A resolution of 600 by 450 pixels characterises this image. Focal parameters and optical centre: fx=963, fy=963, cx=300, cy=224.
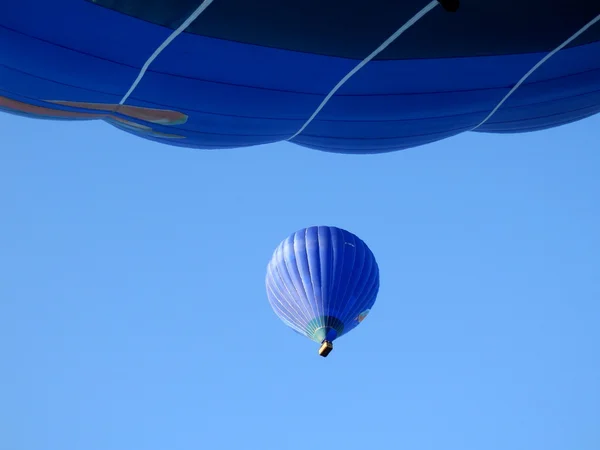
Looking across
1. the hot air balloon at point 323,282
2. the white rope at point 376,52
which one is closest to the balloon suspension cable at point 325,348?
the hot air balloon at point 323,282

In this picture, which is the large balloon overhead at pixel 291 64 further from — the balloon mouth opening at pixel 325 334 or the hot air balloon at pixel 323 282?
the balloon mouth opening at pixel 325 334

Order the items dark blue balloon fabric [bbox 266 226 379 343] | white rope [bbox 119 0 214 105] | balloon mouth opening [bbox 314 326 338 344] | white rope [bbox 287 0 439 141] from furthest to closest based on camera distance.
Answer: balloon mouth opening [bbox 314 326 338 344], dark blue balloon fabric [bbox 266 226 379 343], white rope [bbox 287 0 439 141], white rope [bbox 119 0 214 105]

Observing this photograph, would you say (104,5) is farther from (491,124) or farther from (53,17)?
(491,124)

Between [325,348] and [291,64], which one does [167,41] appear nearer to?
[291,64]

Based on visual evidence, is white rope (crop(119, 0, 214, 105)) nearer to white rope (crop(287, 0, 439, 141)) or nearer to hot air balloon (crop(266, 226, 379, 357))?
white rope (crop(287, 0, 439, 141))

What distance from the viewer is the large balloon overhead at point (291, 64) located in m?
4.93

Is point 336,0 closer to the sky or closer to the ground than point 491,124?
closer to the ground

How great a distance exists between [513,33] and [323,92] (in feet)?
3.77

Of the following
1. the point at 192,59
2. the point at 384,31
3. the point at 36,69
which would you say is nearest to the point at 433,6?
the point at 384,31

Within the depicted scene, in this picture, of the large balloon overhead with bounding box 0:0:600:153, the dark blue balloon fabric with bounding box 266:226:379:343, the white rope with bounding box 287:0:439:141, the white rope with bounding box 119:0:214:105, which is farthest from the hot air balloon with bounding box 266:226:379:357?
the white rope with bounding box 119:0:214:105

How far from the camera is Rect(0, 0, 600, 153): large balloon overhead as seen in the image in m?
4.93

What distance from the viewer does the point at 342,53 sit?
5.41 meters

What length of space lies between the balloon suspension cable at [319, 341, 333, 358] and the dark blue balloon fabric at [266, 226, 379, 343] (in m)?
0.07

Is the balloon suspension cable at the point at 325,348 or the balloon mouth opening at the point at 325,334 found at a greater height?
the balloon mouth opening at the point at 325,334
